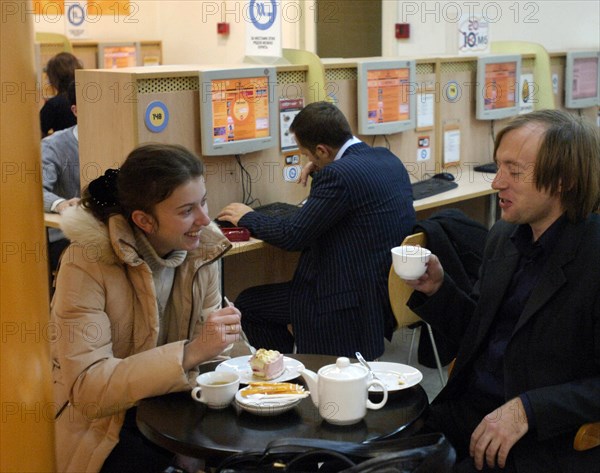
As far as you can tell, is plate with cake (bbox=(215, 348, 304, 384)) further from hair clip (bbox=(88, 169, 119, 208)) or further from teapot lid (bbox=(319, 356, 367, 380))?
hair clip (bbox=(88, 169, 119, 208))

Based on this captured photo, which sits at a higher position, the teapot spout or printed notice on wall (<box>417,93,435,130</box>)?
printed notice on wall (<box>417,93,435,130</box>)

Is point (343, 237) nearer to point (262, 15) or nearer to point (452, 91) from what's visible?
point (262, 15)

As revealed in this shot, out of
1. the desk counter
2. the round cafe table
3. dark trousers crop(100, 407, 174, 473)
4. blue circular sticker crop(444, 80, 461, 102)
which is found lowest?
dark trousers crop(100, 407, 174, 473)

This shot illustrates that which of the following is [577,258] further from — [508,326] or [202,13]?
[202,13]

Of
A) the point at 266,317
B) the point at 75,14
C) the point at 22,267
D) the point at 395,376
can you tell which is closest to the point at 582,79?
the point at 266,317

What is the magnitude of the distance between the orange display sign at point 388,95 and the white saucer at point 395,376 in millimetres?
2565

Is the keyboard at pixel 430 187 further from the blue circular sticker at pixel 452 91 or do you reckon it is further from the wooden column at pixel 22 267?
the wooden column at pixel 22 267

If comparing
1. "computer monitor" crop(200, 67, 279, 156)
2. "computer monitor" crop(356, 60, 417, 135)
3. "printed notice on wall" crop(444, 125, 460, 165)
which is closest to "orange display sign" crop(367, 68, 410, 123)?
"computer monitor" crop(356, 60, 417, 135)

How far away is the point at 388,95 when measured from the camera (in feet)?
14.9

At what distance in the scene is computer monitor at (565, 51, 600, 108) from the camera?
18.3 ft

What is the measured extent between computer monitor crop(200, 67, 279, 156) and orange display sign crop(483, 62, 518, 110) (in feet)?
5.50

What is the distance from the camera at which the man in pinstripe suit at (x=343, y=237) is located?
11.0 ft

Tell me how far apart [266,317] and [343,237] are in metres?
0.56

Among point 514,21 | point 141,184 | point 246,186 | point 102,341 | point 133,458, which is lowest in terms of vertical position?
point 133,458
